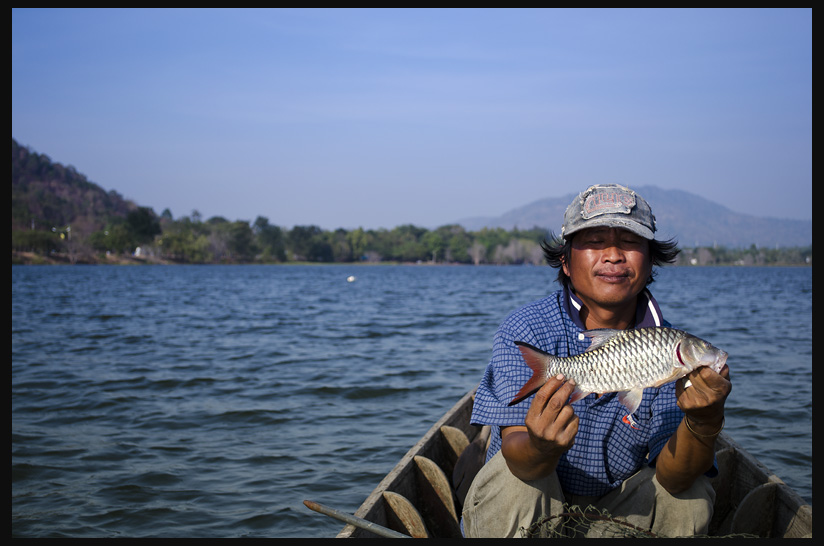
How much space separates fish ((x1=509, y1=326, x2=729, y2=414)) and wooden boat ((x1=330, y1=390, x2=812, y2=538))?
5.15 ft

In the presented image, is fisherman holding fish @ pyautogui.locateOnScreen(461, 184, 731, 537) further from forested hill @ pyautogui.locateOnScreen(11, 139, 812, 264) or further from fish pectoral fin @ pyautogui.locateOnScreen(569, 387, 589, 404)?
forested hill @ pyautogui.locateOnScreen(11, 139, 812, 264)

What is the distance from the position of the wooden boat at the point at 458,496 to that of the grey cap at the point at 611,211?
2.04 m

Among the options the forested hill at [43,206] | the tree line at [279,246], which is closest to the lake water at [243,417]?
the tree line at [279,246]

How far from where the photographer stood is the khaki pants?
10.7ft

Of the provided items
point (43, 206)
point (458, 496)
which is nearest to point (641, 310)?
point (458, 496)

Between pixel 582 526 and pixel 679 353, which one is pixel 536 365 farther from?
pixel 582 526

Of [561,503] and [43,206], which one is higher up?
[43,206]

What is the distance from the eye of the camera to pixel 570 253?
11.5 ft

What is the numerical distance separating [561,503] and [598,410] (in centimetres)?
50

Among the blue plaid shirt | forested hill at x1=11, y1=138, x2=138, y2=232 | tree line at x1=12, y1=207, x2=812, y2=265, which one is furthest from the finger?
forested hill at x1=11, y1=138, x2=138, y2=232

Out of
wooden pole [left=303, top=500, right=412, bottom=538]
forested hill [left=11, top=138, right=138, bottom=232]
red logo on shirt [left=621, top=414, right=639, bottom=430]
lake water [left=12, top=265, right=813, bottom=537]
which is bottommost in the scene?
lake water [left=12, top=265, right=813, bottom=537]

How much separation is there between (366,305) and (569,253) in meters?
34.2
